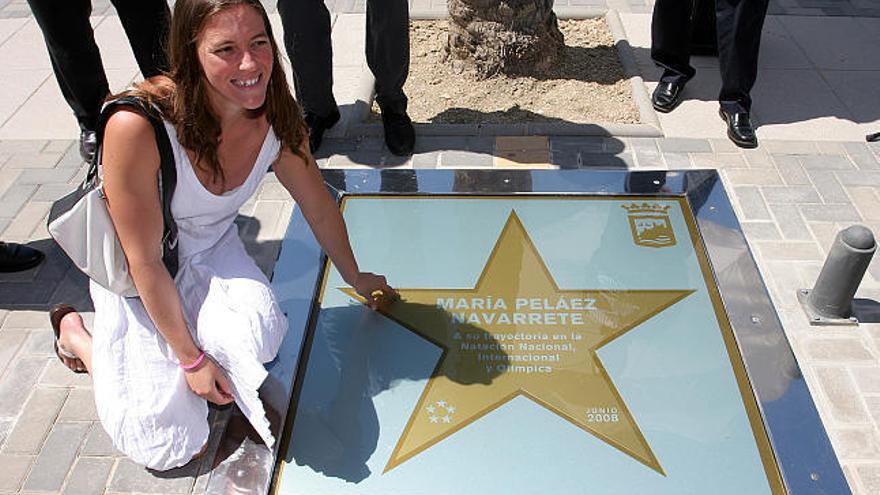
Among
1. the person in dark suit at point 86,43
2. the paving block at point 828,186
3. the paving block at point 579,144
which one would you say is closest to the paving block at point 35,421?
the person in dark suit at point 86,43

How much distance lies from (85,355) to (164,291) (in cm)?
71

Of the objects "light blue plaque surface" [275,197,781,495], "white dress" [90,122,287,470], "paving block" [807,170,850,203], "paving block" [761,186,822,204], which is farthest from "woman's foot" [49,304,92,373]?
"paving block" [807,170,850,203]

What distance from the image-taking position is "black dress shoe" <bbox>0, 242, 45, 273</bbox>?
11.5 feet

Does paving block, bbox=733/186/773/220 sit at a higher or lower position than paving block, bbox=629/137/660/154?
higher

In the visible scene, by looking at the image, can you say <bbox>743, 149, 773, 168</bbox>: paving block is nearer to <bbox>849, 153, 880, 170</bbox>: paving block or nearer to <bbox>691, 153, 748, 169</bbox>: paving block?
<bbox>691, 153, 748, 169</bbox>: paving block

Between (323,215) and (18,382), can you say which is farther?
(18,382)

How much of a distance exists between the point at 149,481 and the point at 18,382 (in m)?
0.83

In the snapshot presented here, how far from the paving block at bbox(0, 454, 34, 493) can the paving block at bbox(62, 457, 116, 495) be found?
0.17 m

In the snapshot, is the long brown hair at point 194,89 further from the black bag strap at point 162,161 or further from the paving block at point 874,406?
the paving block at point 874,406

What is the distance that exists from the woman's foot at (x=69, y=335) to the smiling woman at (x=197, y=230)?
0.14 metres

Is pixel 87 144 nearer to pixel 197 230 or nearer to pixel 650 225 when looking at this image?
pixel 197 230

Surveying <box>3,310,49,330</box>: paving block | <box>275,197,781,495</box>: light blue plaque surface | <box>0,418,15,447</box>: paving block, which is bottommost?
<box>3,310,49,330</box>: paving block

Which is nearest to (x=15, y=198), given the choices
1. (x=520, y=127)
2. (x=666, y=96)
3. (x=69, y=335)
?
(x=69, y=335)

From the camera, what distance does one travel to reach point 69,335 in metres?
2.91
